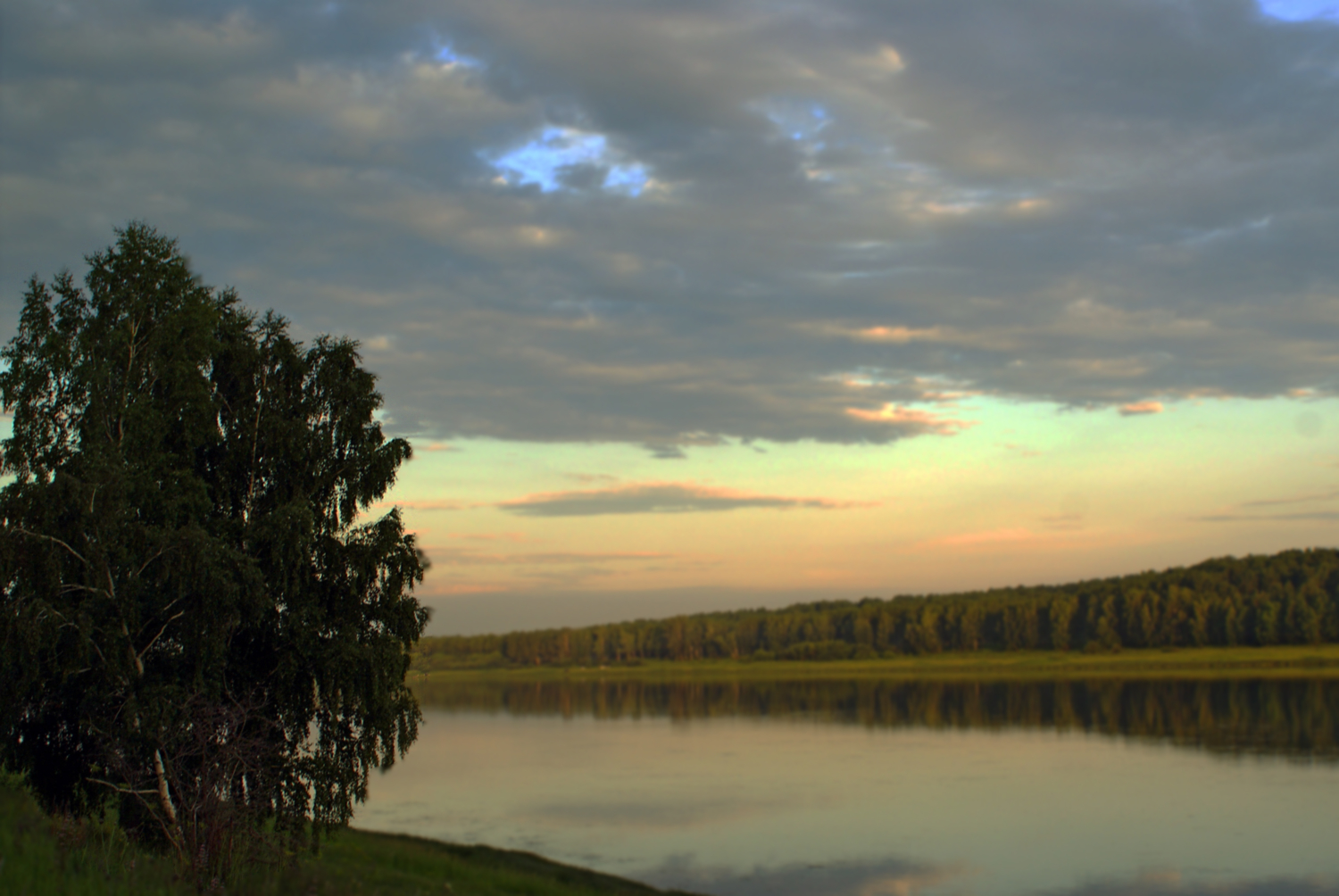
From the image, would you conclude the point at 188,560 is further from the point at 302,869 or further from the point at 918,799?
the point at 918,799

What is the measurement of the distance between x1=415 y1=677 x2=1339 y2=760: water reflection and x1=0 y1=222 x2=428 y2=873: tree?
175 ft

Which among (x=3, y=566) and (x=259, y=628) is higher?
(x=3, y=566)

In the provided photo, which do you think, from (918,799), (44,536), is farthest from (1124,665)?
(44,536)

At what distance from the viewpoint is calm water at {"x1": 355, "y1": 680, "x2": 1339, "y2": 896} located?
34.2 metres

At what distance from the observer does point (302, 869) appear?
1934cm

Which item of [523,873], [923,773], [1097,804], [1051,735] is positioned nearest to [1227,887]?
[1097,804]

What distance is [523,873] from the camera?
29922 mm

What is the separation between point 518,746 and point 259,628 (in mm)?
60822

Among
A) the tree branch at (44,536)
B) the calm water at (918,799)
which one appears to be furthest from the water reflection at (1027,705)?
the tree branch at (44,536)

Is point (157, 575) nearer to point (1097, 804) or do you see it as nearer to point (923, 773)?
point (1097, 804)

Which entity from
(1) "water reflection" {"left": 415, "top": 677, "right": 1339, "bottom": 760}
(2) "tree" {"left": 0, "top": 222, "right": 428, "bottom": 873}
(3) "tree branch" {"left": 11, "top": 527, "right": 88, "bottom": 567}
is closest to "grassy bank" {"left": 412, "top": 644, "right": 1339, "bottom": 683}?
(1) "water reflection" {"left": 415, "top": 677, "right": 1339, "bottom": 760}

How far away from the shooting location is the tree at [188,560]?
19.4m

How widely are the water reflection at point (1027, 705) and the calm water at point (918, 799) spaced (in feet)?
2.10

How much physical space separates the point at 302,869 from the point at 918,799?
34773 mm
